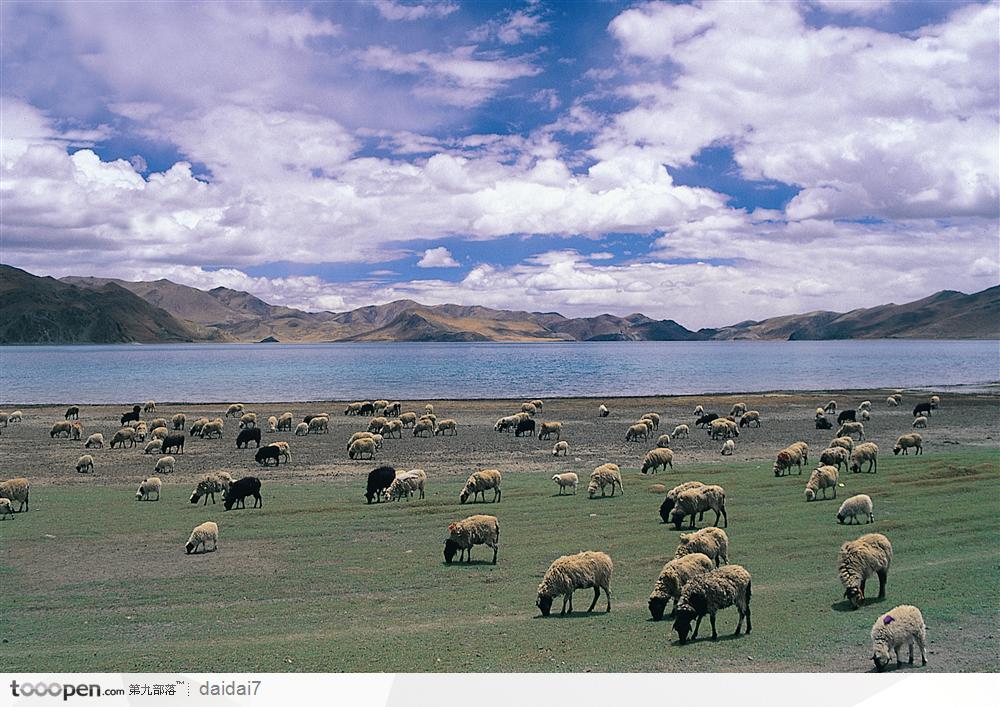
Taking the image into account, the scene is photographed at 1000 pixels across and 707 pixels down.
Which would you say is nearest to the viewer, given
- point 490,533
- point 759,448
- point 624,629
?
point 624,629

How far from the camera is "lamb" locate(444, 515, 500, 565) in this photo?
48.8 feet

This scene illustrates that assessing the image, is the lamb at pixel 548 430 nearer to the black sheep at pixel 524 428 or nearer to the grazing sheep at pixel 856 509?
the black sheep at pixel 524 428

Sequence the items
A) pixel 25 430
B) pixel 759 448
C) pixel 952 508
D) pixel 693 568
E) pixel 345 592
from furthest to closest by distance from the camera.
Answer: pixel 25 430, pixel 759 448, pixel 952 508, pixel 345 592, pixel 693 568

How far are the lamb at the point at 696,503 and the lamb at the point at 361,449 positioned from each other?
62.6 ft

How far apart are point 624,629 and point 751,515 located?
8976 mm

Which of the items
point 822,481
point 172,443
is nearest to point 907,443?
point 822,481

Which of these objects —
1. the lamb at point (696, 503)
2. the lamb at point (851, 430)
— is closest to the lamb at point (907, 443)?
the lamb at point (851, 430)

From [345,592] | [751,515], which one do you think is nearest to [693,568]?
[345,592]

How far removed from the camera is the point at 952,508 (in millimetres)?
17422

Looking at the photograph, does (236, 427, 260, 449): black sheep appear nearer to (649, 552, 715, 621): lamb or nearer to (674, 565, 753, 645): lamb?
(649, 552, 715, 621): lamb

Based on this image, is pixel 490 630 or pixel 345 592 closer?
pixel 490 630

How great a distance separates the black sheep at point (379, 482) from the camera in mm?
22297

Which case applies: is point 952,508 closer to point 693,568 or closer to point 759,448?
point 693,568
